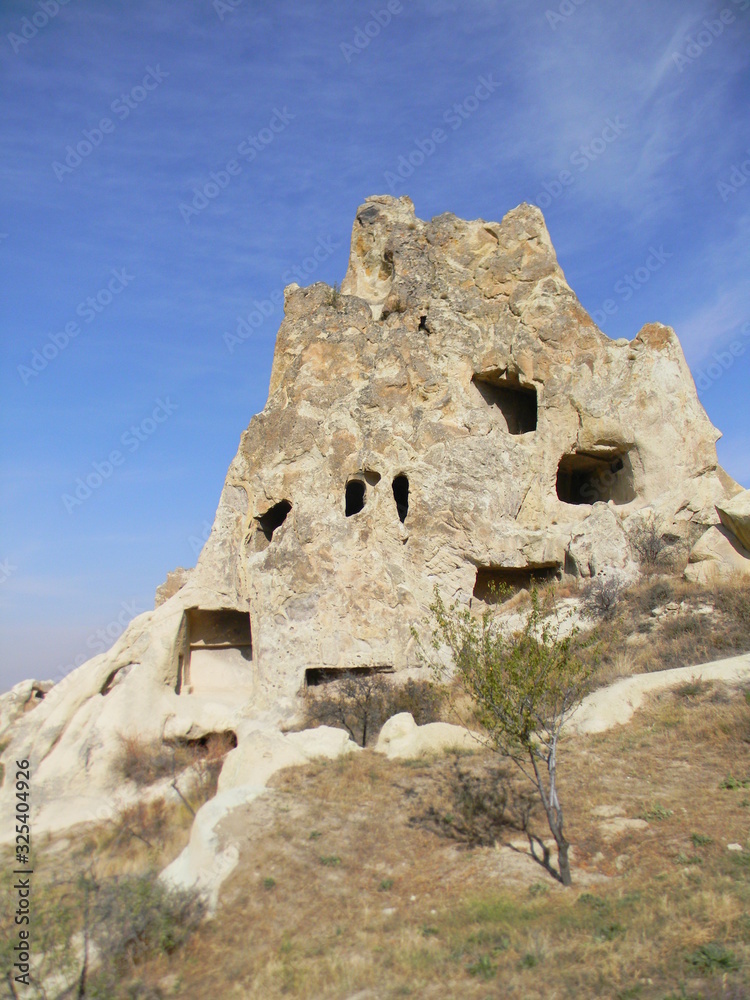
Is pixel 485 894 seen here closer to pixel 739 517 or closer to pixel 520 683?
pixel 520 683

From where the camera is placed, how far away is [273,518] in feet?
57.6

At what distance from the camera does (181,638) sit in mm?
15797

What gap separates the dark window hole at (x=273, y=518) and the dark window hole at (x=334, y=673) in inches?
143

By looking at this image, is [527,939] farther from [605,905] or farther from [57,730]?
[57,730]

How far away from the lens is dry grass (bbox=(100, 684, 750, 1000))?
5074 millimetres

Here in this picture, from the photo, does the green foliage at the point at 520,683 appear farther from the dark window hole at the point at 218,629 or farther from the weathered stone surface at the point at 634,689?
the dark window hole at the point at 218,629

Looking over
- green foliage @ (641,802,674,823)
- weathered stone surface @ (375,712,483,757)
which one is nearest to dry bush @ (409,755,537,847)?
weathered stone surface @ (375,712,483,757)

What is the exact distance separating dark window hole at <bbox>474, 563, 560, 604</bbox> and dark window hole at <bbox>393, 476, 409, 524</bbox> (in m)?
2.35

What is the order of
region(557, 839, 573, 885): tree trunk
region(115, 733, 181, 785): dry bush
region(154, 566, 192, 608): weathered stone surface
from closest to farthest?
region(557, 839, 573, 885): tree trunk → region(115, 733, 181, 785): dry bush → region(154, 566, 192, 608): weathered stone surface

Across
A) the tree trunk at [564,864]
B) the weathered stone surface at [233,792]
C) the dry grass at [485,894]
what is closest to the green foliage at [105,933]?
the dry grass at [485,894]

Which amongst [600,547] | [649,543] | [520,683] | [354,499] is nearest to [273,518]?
[354,499]

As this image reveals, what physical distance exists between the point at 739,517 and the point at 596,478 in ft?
18.0

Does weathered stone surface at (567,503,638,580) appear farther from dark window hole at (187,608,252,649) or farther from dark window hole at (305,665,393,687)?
dark window hole at (187,608,252,649)

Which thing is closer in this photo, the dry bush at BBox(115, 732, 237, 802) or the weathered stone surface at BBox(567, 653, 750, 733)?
the weathered stone surface at BBox(567, 653, 750, 733)
